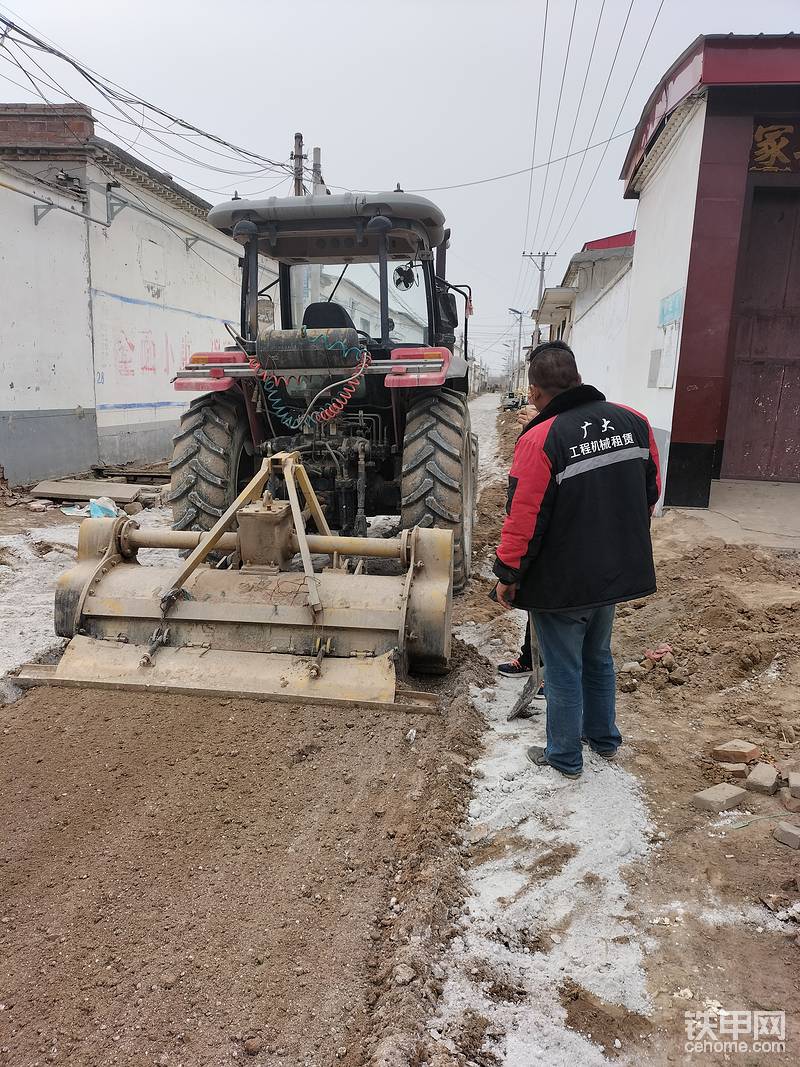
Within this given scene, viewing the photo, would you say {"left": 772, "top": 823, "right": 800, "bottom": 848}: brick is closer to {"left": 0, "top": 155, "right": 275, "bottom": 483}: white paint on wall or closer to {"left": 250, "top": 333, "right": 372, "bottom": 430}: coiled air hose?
{"left": 250, "top": 333, "right": 372, "bottom": 430}: coiled air hose

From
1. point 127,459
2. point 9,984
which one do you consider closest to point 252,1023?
point 9,984

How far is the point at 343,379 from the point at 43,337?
6846 millimetres

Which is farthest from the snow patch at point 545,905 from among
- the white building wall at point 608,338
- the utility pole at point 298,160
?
the utility pole at point 298,160

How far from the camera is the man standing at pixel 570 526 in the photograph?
2717mm

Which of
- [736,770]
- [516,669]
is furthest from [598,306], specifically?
[736,770]

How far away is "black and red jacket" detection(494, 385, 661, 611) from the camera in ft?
8.89

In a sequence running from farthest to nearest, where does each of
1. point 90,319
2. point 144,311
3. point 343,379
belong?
1. point 144,311
2. point 90,319
3. point 343,379

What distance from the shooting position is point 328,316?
16.8ft

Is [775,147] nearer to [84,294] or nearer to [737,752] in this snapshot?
[737,752]

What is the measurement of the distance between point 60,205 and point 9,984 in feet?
33.8

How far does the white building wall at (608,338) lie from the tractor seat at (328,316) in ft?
17.8

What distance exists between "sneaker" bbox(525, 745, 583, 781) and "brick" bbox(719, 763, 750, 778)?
1.86 ft

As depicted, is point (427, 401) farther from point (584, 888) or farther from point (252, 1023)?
point (252, 1023)

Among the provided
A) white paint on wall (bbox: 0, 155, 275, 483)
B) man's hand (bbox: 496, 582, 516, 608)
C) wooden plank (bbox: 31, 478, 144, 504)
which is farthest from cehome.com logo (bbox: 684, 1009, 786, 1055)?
wooden plank (bbox: 31, 478, 144, 504)
